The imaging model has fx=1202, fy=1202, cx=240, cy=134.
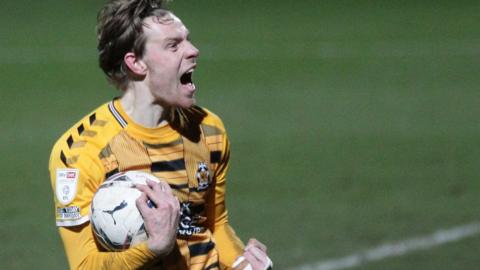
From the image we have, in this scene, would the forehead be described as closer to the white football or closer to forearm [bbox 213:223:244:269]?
the white football

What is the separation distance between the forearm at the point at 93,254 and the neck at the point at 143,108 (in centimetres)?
→ 66

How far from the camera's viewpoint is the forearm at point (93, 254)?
5590 mm

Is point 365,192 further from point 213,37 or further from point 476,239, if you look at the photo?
point 213,37

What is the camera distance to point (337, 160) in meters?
11.8

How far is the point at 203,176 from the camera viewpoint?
6.22m

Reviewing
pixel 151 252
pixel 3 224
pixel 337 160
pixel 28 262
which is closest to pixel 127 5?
pixel 151 252

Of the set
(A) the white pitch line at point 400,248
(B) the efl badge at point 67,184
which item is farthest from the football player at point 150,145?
(A) the white pitch line at point 400,248

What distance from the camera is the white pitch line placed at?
9.51m

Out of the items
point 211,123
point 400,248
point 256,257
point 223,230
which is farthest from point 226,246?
point 400,248

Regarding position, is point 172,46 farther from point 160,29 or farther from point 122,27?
point 122,27

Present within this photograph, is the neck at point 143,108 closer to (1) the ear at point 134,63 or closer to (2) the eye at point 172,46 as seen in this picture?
(1) the ear at point 134,63

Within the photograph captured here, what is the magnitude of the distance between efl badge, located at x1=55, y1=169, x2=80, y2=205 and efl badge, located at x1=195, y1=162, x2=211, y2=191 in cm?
70

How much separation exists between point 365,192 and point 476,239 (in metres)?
1.36

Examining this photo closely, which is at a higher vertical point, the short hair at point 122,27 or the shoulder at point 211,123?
the short hair at point 122,27
